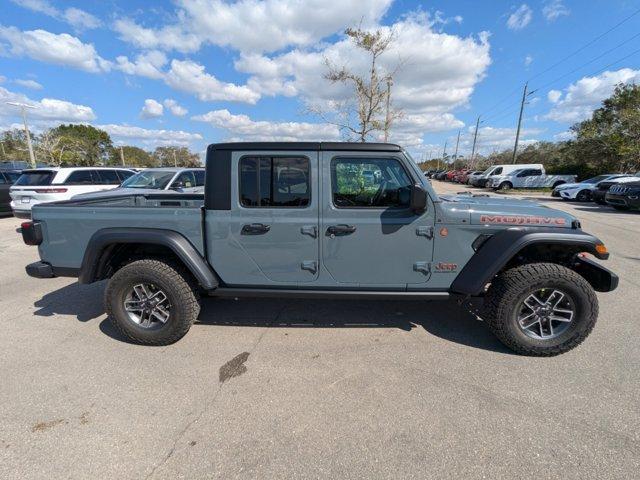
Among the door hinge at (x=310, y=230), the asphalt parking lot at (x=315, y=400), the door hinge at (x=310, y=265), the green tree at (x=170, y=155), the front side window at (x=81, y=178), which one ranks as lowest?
the asphalt parking lot at (x=315, y=400)

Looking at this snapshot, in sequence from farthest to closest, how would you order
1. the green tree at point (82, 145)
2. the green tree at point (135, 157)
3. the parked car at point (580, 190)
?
Result: the green tree at point (135, 157)
the green tree at point (82, 145)
the parked car at point (580, 190)

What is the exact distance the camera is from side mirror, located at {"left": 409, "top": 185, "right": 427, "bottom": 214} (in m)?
2.63

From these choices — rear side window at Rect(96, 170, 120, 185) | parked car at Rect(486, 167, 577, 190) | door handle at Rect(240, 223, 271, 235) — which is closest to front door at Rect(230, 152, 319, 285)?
door handle at Rect(240, 223, 271, 235)

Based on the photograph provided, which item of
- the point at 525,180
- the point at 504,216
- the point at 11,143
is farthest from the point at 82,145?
the point at 504,216

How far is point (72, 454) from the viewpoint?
1.96m

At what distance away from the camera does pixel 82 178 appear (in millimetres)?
9391

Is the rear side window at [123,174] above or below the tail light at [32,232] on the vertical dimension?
above

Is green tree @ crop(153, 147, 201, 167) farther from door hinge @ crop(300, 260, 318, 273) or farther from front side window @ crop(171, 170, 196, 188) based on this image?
door hinge @ crop(300, 260, 318, 273)

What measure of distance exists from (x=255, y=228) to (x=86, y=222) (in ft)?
5.30

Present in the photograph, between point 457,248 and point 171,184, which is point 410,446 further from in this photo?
point 171,184

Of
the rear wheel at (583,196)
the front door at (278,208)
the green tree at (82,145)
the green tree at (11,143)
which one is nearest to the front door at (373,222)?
the front door at (278,208)

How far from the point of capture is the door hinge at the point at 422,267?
2.93m

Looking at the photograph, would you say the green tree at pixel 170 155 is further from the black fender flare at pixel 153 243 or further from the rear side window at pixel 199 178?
the black fender flare at pixel 153 243

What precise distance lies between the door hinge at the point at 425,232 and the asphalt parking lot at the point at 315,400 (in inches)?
42.6
